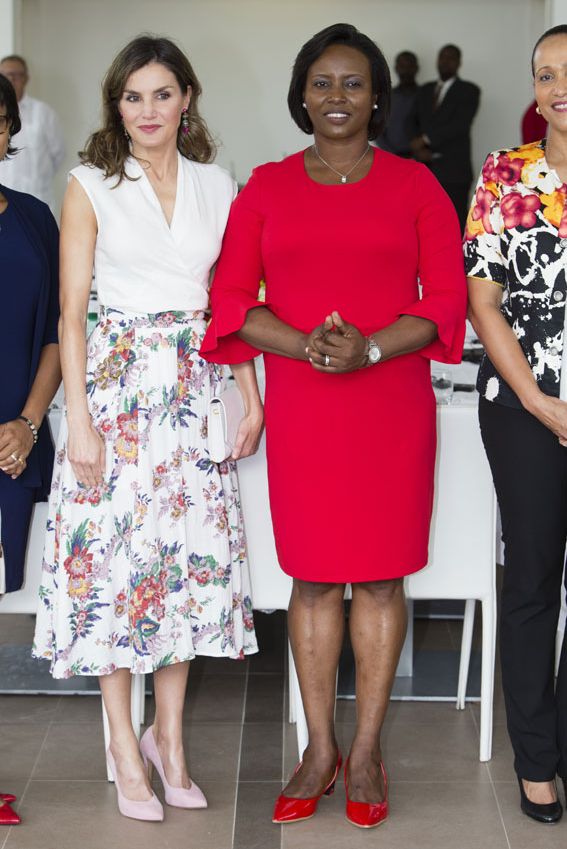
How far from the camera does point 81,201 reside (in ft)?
7.73

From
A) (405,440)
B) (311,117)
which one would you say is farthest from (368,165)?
(405,440)

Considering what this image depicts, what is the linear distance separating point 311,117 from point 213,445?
0.73 metres

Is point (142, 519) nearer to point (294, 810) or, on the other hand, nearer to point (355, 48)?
point (294, 810)

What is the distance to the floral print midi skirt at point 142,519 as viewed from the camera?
2.43m

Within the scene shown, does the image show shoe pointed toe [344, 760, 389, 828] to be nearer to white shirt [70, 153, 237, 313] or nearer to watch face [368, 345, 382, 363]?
watch face [368, 345, 382, 363]

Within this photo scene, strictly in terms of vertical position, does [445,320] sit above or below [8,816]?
above

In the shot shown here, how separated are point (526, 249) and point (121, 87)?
90cm

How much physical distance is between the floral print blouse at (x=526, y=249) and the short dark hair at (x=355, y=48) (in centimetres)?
26

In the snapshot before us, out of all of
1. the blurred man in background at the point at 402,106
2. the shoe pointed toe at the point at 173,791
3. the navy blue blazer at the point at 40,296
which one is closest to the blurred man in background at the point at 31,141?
the blurred man in background at the point at 402,106

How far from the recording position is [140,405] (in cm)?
242

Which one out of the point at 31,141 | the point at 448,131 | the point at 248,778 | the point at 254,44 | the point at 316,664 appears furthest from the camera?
the point at 254,44

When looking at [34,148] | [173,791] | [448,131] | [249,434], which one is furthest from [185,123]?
[448,131]

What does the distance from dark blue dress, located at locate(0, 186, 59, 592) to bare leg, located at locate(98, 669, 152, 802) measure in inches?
12.4

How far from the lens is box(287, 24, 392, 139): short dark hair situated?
2387mm
